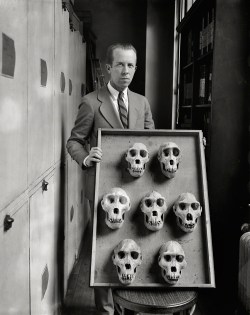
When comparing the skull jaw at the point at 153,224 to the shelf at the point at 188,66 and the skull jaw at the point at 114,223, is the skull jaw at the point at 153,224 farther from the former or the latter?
the shelf at the point at 188,66

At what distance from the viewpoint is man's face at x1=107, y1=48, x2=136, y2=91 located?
2.10 meters

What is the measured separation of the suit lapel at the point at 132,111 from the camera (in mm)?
2346

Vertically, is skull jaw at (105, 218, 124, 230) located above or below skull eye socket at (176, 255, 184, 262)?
above

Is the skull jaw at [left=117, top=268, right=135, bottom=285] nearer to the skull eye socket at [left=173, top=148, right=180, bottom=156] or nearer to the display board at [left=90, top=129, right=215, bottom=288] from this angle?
the display board at [left=90, top=129, right=215, bottom=288]

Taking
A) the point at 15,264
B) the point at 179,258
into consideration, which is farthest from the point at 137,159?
the point at 15,264

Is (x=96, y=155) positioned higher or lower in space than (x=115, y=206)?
higher

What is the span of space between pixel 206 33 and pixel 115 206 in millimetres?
2067

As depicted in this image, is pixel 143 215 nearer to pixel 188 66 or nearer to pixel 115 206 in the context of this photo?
pixel 115 206

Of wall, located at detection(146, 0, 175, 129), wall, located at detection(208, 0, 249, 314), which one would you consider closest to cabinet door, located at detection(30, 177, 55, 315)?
wall, located at detection(208, 0, 249, 314)

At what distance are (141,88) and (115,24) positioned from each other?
0.95 meters

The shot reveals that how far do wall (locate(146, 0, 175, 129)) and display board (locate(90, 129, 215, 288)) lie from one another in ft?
11.2

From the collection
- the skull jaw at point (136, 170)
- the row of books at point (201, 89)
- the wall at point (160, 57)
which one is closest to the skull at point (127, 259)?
the skull jaw at point (136, 170)

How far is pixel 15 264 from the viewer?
146 centimetres

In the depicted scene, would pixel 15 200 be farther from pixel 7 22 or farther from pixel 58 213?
pixel 58 213
